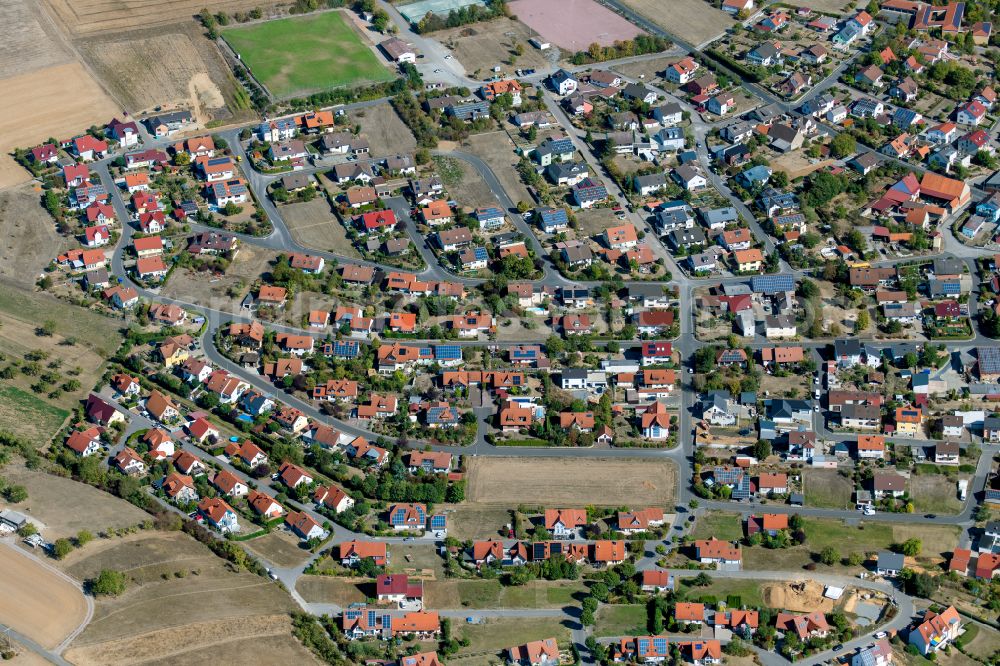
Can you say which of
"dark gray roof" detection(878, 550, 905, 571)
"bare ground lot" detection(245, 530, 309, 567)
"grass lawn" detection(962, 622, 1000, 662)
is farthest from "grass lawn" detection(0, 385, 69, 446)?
"grass lawn" detection(962, 622, 1000, 662)

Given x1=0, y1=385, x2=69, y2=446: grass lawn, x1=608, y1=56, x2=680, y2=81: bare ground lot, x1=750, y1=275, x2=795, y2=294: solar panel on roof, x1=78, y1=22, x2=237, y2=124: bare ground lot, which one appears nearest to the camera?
x1=0, y1=385, x2=69, y2=446: grass lawn

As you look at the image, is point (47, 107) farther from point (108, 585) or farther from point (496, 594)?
point (496, 594)

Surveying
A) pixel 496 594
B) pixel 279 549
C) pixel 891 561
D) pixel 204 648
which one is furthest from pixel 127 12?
pixel 891 561

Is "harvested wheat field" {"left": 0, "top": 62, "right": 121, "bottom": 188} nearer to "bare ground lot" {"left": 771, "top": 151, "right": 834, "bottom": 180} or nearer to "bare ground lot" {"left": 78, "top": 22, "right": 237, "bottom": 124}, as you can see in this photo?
"bare ground lot" {"left": 78, "top": 22, "right": 237, "bottom": 124}

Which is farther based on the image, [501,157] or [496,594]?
[501,157]

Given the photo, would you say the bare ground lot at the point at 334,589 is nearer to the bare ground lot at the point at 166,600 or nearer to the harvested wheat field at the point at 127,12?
the bare ground lot at the point at 166,600

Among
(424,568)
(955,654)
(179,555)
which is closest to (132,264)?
(179,555)
